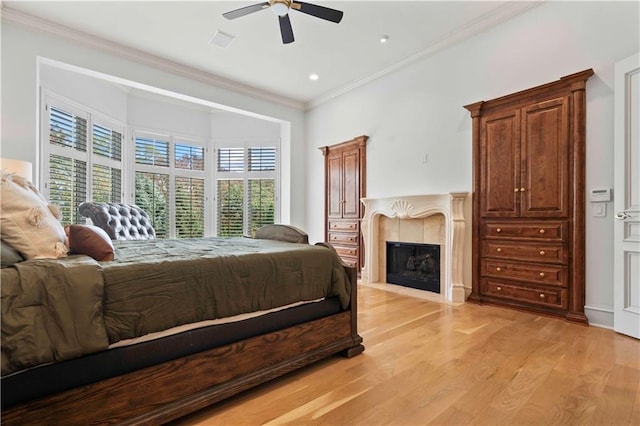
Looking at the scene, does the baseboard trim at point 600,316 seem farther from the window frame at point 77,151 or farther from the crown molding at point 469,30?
the window frame at point 77,151

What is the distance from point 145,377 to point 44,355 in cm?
38

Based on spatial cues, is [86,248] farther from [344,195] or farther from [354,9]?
[344,195]

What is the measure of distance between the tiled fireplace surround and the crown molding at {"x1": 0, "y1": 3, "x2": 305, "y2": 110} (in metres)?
2.61

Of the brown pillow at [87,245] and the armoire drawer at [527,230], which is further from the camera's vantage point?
the armoire drawer at [527,230]

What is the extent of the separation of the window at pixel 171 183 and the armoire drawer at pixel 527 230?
16.3ft

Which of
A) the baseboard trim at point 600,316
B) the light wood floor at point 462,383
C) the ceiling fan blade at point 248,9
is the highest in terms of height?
the ceiling fan blade at point 248,9

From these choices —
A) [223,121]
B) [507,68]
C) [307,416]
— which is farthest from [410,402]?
[223,121]

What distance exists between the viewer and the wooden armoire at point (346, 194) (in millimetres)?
4895

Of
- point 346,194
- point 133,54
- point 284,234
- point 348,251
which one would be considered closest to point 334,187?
point 346,194

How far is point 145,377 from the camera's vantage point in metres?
1.31

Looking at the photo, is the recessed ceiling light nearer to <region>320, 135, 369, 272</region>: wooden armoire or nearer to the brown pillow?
<region>320, 135, 369, 272</region>: wooden armoire

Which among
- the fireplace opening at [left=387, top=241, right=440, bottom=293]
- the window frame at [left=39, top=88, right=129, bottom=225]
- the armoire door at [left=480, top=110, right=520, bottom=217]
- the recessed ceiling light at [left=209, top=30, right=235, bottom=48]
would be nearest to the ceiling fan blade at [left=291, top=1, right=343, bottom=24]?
the recessed ceiling light at [left=209, top=30, right=235, bottom=48]

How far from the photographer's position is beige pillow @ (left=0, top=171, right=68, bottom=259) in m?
1.21

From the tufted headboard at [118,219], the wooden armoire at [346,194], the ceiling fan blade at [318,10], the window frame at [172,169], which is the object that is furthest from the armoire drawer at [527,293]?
the window frame at [172,169]
